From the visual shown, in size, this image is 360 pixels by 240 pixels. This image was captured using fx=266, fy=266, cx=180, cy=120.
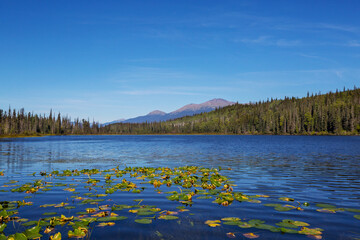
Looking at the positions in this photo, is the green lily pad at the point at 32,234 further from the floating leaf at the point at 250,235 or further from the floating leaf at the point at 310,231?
the floating leaf at the point at 310,231

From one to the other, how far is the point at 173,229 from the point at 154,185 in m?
9.75

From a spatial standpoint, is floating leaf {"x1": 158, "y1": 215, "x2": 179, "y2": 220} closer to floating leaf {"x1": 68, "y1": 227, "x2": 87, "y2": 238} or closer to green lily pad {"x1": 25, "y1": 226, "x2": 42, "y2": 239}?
floating leaf {"x1": 68, "y1": 227, "x2": 87, "y2": 238}

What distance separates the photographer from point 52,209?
13.5 metres

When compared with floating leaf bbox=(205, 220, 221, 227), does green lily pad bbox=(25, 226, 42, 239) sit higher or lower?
higher

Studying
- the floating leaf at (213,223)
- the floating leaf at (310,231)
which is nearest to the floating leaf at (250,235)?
the floating leaf at (213,223)

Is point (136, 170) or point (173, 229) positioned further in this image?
point (136, 170)

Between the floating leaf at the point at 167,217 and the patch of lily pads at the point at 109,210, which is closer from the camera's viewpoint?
the patch of lily pads at the point at 109,210

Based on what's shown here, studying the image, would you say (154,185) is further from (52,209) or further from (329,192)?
(329,192)

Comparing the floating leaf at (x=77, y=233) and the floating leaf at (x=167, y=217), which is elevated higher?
the floating leaf at (x=77, y=233)

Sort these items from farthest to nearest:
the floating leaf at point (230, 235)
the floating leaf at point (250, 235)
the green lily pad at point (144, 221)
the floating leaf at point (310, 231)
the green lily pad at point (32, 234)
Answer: the green lily pad at point (144, 221) < the floating leaf at point (310, 231) < the floating leaf at point (230, 235) < the floating leaf at point (250, 235) < the green lily pad at point (32, 234)

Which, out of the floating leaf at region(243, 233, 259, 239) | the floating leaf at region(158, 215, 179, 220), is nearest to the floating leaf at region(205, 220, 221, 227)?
the floating leaf at region(243, 233, 259, 239)

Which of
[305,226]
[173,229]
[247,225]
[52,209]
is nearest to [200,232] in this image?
[173,229]

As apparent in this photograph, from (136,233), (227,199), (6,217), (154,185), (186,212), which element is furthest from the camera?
(154,185)

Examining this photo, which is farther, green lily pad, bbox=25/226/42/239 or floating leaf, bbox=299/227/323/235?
floating leaf, bbox=299/227/323/235
